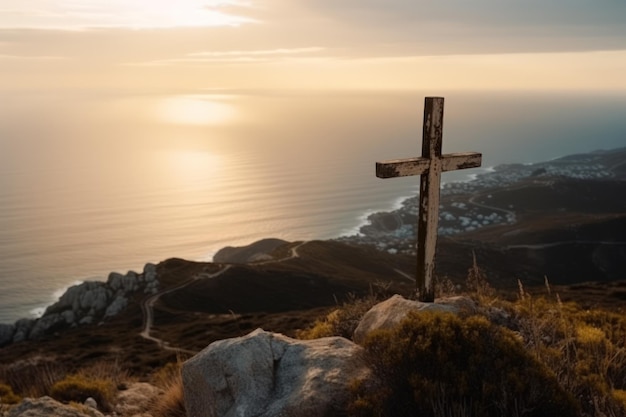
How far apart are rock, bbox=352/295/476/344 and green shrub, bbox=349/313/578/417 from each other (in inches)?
59.2

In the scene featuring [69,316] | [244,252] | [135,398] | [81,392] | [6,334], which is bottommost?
[244,252]

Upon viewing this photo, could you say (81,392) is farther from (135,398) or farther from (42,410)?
(42,410)

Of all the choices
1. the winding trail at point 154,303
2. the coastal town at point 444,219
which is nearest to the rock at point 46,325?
the winding trail at point 154,303

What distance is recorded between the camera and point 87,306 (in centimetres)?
6162

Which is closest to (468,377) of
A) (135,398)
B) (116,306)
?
(135,398)

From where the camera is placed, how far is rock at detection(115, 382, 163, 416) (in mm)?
7649

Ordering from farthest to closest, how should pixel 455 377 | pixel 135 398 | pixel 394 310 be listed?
pixel 135 398 < pixel 394 310 < pixel 455 377

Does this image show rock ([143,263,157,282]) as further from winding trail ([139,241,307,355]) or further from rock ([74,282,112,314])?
rock ([74,282,112,314])

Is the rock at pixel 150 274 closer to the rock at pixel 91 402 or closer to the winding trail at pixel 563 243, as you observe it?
the rock at pixel 91 402

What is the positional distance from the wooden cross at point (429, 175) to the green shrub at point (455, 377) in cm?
396

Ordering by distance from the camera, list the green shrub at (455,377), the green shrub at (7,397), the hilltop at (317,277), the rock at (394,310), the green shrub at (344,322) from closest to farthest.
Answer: the green shrub at (455,377)
the rock at (394,310)
the green shrub at (7,397)
the green shrub at (344,322)
the hilltop at (317,277)

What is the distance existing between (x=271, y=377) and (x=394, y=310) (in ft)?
7.38

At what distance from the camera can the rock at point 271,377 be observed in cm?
495

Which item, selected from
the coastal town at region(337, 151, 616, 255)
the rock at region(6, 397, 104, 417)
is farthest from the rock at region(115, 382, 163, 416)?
the coastal town at region(337, 151, 616, 255)
